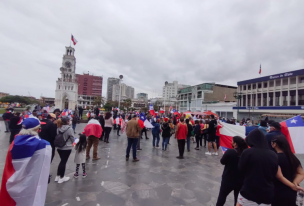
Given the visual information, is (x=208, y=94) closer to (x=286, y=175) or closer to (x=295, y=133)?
(x=295, y=133)

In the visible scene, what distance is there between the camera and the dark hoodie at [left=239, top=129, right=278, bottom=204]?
2271mm

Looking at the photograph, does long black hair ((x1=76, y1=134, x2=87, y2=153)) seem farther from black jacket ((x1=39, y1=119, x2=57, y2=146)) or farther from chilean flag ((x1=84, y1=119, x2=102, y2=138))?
chilean flag ((x1=84, y1=119, x2=102, y2=138))

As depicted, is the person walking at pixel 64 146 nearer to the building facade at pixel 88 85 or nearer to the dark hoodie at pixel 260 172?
the dark hoodie at pixel 260 172

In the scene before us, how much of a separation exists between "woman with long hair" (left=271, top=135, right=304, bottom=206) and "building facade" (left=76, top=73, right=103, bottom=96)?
119753mm

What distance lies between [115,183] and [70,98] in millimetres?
66625

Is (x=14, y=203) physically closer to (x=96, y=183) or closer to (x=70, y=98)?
(x=96, y=183)

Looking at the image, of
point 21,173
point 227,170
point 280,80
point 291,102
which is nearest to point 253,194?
point 227,170

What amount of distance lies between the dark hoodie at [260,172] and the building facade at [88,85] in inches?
4711

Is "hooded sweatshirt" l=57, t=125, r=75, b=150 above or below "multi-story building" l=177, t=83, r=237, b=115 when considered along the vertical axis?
below

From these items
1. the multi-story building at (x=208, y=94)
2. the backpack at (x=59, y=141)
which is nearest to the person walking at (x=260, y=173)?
the backpack at (x=59, y=141)

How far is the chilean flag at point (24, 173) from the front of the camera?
2172 millimetres

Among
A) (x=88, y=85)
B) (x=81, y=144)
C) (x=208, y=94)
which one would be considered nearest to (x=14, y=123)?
(x=81, y=144)

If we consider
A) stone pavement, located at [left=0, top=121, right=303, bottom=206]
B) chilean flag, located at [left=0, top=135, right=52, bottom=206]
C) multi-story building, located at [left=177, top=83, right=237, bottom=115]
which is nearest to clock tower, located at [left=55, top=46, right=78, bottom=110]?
multi-story building, located at [left=177, top=83, right=237, bottom=115]

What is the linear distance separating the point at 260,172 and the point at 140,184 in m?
3.16
